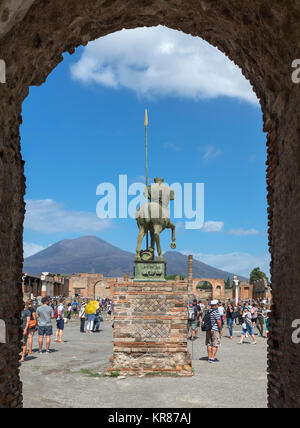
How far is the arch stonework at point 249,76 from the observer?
3.74m

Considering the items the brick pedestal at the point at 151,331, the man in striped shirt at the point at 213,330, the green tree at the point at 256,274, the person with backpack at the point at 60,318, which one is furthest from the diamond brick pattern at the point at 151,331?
the green tree at the point at 256,274

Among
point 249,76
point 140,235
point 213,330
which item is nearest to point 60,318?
point 140,235

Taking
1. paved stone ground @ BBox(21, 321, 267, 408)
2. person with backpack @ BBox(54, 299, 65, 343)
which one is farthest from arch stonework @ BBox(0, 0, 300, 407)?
person with backpack @ BBox(54, 299, 65, 343)

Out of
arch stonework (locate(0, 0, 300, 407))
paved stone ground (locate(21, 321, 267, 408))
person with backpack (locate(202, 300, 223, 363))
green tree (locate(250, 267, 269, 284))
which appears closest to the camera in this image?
arch stonework (locate(0, 0, 300, 407))

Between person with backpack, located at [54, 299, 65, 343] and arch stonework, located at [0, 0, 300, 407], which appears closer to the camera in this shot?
arch stonework, located at [0, 0, 300, 407]

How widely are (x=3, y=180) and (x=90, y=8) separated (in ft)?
6.29

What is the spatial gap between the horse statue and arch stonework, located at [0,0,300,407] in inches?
244

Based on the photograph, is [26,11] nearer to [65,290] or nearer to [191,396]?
[191,396]

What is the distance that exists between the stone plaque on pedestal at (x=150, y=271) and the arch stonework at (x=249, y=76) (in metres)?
5.80

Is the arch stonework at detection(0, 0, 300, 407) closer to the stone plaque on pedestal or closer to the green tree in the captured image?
the stone plaque on pedestal

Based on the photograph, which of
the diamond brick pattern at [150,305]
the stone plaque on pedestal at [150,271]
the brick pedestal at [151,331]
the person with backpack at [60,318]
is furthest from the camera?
the person with backpack at [60,318]

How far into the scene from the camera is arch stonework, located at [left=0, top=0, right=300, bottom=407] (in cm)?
374

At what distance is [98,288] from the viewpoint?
74.4m

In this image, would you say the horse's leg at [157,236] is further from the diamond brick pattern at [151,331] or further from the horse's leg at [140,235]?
the diamond brick pattern at [151,331]
